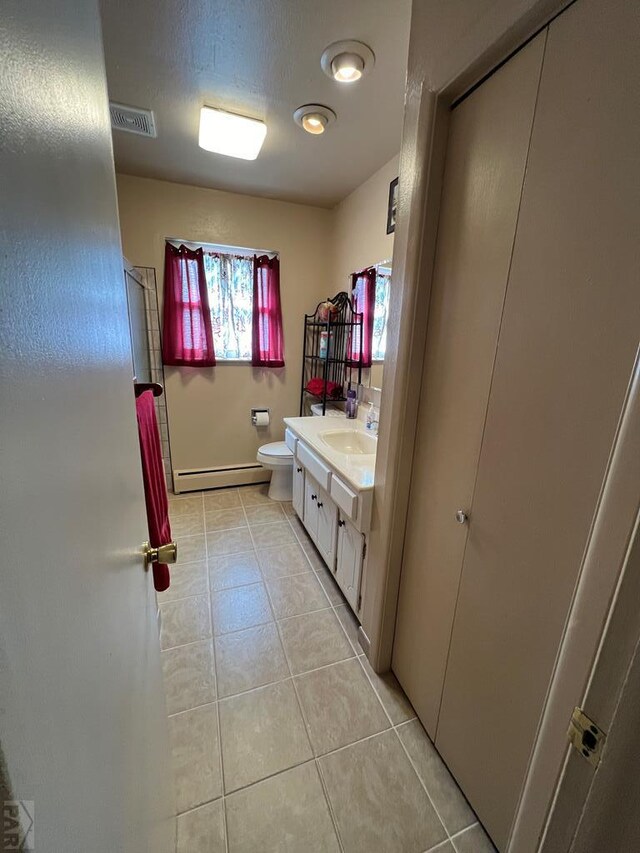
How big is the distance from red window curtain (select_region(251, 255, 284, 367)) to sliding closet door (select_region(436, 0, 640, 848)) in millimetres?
2417

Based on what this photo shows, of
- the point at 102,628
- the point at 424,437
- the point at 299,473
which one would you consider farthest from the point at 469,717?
the point at 299,473

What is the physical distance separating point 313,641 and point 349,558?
428 mm

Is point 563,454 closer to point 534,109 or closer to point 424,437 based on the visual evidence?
point 424,437

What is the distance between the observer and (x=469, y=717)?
1.05 meters

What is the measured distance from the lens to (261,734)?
4.19ft

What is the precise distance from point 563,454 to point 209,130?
230 cm

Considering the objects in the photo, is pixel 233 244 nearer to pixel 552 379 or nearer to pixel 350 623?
pixel 552 379

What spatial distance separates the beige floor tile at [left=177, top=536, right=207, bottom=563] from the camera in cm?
224

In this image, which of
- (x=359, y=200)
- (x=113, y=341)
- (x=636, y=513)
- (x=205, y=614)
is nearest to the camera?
(x=636, y=513)

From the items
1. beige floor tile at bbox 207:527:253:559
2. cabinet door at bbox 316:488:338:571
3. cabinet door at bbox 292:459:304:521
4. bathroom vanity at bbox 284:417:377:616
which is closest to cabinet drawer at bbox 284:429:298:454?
bathroom vanity at bbox 284:417:377:616

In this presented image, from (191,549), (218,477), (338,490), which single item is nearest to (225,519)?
(191,549)

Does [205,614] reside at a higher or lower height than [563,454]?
lower

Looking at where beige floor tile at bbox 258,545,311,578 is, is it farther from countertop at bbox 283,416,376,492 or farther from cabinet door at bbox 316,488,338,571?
countertop at bbox 283,416,376,492

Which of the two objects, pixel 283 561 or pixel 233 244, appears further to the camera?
pixel 233 244
